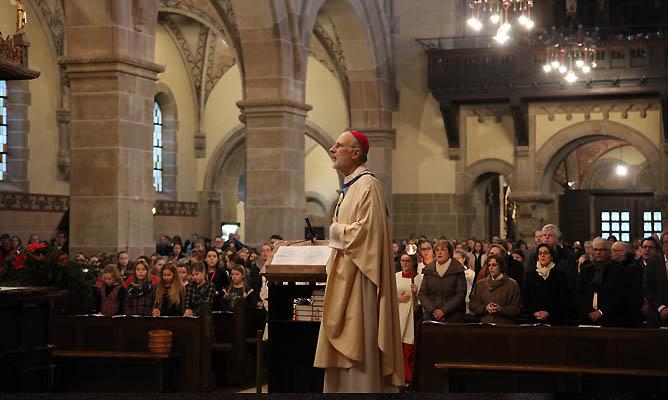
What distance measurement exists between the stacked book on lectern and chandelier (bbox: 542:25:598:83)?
15694 millimetres

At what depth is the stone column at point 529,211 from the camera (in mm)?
25156

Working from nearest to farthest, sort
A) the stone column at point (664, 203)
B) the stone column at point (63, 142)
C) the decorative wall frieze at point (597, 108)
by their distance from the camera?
the stone column at point (63, 142) < the stone column at point (664, 203) < the decorative wall frieze at point (597, 108)

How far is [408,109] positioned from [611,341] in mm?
17740

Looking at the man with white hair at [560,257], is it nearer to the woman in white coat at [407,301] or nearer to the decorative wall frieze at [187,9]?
the woman in white coat at [407,301]

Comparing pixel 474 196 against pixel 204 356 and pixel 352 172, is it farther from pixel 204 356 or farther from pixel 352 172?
pixel 352 172

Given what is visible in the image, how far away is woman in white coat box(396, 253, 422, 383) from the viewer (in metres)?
10.2

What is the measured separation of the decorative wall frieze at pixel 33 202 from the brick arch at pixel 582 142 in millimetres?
11153

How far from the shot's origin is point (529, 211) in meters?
25.3

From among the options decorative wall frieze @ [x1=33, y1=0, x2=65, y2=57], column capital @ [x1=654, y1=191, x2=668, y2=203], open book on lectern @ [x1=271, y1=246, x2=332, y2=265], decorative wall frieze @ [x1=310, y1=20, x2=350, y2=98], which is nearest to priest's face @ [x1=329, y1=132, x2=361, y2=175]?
open book on lectern @ [x1=271, y1=246, x2=332, y2=265]

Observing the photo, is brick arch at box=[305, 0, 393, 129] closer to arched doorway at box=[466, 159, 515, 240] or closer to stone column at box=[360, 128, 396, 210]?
stone column at box=[360, 128, 396, 210]

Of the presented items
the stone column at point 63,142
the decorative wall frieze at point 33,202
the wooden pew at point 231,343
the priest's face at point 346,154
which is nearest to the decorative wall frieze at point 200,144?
the stone column at point 63,142

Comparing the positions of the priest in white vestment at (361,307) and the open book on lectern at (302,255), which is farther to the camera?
the open book on lectern at (302,255)

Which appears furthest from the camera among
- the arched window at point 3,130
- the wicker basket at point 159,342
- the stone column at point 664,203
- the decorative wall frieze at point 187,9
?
the stone column at point 664,203

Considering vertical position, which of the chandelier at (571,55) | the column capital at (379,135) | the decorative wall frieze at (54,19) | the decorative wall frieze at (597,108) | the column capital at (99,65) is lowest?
the column capital at (99,65)
